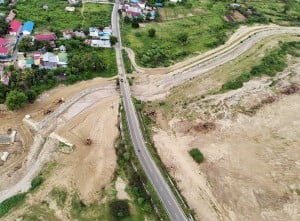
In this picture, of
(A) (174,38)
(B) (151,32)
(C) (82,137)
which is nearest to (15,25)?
(B) (151,32)

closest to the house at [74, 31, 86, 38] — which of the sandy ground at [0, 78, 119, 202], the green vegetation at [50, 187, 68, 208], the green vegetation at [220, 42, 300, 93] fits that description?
the sandy ground at [0, 78, 119, 202]

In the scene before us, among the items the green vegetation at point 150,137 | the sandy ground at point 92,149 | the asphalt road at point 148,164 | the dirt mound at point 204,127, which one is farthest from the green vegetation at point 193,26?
the dirt mound at point 204,127

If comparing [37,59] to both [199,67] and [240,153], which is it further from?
[240,153]

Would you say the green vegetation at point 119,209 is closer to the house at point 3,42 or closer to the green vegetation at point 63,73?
the green vegetation at point 63,73

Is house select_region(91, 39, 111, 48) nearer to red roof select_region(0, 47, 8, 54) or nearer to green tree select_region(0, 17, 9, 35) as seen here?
red roof select_region(0, 47, 8, 54)

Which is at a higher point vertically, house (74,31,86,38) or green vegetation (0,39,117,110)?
house (74,31,86,38)

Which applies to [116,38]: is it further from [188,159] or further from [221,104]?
[188,159]

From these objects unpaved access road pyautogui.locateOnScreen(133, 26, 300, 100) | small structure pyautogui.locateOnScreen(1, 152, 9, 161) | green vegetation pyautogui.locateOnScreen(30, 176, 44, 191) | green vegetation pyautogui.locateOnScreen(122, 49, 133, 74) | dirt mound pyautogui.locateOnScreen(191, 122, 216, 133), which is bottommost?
green vegetation pyautogui.locateOnScreen(30, 176, 44, 191)
